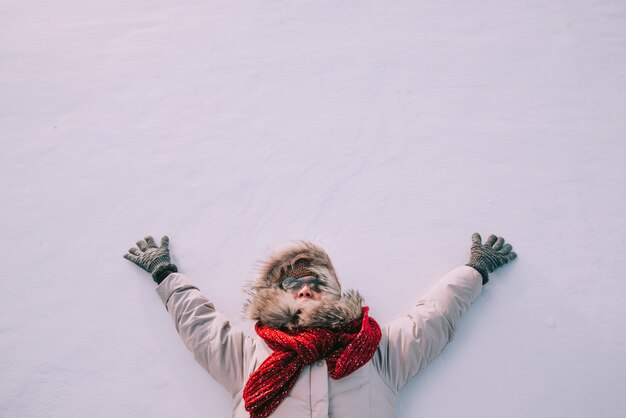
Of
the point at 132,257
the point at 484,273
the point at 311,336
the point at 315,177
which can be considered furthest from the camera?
the point at 315,177

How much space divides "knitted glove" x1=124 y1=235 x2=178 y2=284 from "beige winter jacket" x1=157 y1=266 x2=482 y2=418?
7 cm

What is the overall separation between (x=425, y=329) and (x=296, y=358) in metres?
0.48

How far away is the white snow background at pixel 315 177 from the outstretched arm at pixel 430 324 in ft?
0.39

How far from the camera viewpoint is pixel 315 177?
1871 millimetres

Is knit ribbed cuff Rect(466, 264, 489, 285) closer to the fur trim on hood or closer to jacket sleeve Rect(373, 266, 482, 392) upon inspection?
jacket sleeve Rect(373, 266, 482, 392)

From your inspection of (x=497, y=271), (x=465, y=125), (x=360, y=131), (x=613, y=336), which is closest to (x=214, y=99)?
(x=360, y=131)

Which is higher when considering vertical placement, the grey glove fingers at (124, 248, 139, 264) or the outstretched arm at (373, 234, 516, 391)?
the grey glove fingers at (124, 248, 139, 264)

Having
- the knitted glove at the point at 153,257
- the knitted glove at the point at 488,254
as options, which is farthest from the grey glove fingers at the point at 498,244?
the knitted glove at the point at 153,257

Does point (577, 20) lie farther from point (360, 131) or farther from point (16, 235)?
point (16, 235)

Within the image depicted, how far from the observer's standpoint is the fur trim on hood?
49.0 inches

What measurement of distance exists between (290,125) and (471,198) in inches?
37.0

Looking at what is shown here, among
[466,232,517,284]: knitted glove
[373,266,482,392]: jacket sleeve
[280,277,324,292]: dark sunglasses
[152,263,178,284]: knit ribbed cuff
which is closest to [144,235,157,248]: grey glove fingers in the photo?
[152,263,178,284]: knit ribbed cuff

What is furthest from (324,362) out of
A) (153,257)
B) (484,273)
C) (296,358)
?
(153,257)

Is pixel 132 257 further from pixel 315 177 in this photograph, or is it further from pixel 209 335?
pixel 315 177
